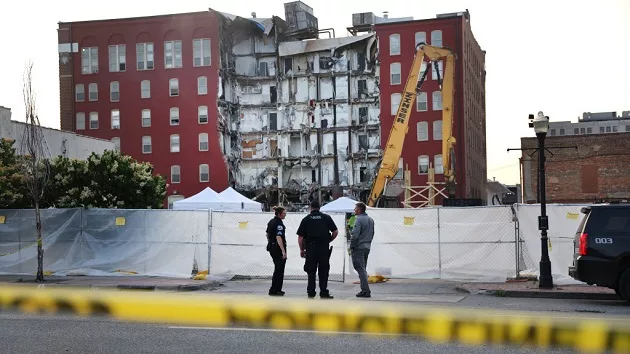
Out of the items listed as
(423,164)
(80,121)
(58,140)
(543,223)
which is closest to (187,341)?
(543,223)

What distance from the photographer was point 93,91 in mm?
82312

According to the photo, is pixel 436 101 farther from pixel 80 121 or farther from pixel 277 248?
pixel 277 248

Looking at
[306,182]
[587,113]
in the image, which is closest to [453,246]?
[306,182]

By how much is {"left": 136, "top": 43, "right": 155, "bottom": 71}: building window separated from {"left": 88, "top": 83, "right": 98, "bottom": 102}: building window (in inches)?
182

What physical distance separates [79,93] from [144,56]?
742cm

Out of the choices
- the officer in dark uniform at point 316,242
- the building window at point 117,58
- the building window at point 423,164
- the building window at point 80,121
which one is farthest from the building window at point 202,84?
the officer in dark uniform at point 316,242

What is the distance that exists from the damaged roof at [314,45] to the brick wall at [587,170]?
942 inches

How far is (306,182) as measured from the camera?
82062 mm

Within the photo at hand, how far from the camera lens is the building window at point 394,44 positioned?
77.9 metres

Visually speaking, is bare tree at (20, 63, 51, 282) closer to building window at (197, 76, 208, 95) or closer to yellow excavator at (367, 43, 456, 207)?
yellow excavator at (367, 43, 456, 207)

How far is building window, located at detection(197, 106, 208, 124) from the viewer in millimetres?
80000

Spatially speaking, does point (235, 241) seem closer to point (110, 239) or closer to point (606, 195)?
point (110, 239)

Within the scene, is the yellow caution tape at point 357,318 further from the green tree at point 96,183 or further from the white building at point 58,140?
the white building at point 58,140

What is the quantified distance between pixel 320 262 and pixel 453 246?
7144 millimetres
